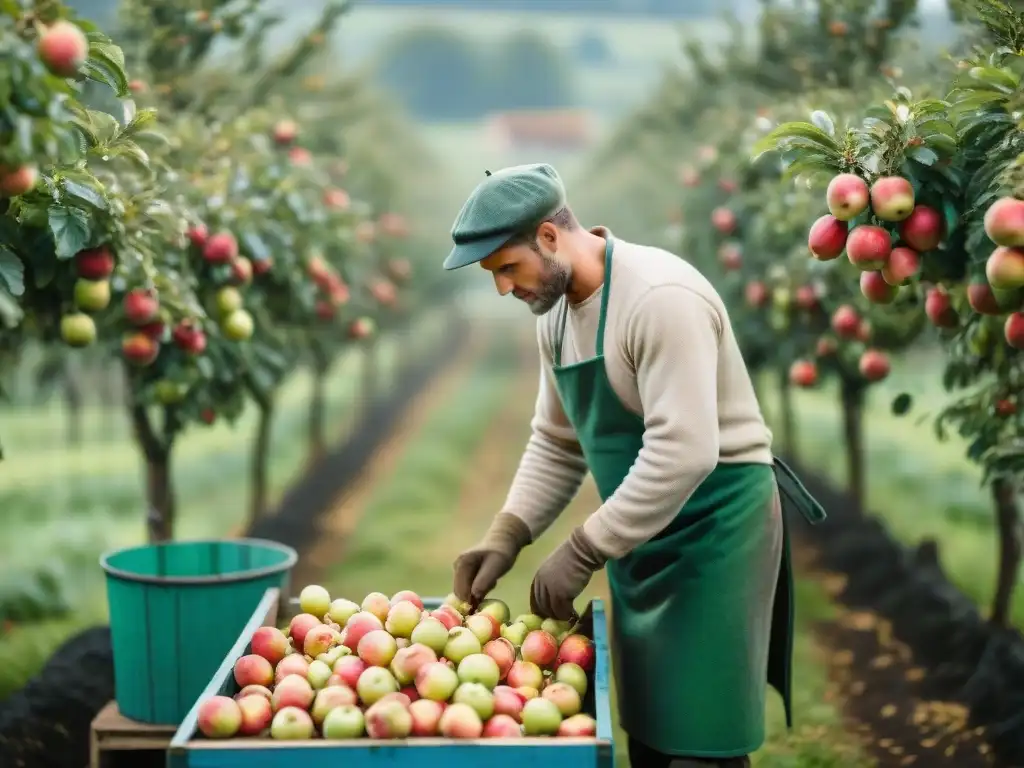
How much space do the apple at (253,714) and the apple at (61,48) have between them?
1.41 metres

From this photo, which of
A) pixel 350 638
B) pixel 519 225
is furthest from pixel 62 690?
pixel 519 225

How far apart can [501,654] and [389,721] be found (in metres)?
0.54

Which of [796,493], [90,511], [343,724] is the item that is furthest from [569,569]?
[90,511]

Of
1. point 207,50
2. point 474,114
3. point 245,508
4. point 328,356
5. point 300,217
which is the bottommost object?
point 245,508

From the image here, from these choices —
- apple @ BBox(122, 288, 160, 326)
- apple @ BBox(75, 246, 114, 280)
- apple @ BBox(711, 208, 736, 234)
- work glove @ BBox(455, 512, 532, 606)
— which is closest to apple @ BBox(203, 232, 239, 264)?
apple @ BBox(122, 288, 160, 326)

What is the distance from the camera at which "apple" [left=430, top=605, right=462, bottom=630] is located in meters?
3.11

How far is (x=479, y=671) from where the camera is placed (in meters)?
2.79

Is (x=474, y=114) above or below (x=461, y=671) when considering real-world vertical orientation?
above

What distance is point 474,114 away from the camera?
28.8 metres

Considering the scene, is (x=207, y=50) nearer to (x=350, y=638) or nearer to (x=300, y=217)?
(x=300, y=217)

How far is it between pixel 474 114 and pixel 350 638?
26705 mm

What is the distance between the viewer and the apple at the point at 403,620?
3.06m

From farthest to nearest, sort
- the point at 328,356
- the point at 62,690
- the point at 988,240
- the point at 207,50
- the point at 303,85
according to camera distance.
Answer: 1. the point at 328,356
2. the point at 303,85
3. the point at 207,50
4. the point at 62,690
5. the point at 988,240

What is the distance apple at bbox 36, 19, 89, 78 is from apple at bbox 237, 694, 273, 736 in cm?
141
